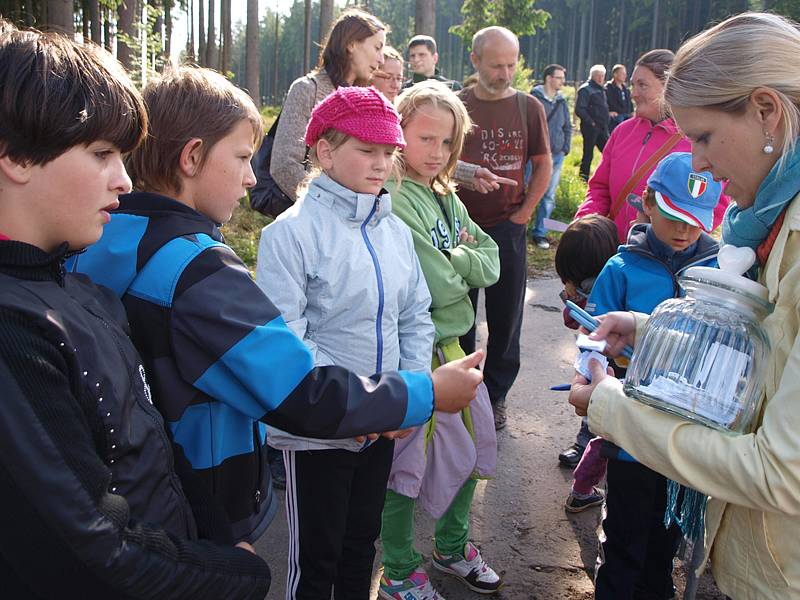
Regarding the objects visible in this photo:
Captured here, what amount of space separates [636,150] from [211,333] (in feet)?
9.58

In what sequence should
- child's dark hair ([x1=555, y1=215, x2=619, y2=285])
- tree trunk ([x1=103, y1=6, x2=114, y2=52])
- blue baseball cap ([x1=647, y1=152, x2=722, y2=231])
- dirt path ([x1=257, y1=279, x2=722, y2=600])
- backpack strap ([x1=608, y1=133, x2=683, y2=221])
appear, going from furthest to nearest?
tree trunk ([x1=103, y1=6, x2=114, y2=52]) < backpack strap ([x1=608, y1=133, x2=683, y2=221]) < child's dark hair ([x1=555, y1=215, x2=619, y2=285]) < dirt path ([x1=257, y1=279, x2=722, y2=600]) < blue baseball cap ([x1=647, y1=152, x2=722, y2=231])

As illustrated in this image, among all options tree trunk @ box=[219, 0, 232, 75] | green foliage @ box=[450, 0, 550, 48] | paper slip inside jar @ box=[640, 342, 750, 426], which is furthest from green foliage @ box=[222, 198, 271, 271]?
tree trunk @ box=[219, 0, 232, 75]

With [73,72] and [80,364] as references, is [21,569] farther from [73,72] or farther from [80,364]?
[73,72]

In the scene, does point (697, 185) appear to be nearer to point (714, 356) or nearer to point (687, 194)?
point (687, 194)

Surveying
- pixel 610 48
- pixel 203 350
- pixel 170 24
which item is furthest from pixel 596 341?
pixel 610 48

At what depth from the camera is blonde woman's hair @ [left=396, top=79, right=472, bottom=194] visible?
9.78 feet

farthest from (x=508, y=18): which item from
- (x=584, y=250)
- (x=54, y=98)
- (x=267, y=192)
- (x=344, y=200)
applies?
(x=54, y=98)

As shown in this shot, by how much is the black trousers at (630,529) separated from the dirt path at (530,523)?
1.12ft

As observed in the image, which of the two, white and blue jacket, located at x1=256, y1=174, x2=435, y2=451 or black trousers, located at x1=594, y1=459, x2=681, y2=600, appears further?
black trousers, located at x1=594, y1=459, x2=681, y2=600

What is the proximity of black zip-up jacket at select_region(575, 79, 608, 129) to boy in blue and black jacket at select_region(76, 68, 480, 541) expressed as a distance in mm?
13417

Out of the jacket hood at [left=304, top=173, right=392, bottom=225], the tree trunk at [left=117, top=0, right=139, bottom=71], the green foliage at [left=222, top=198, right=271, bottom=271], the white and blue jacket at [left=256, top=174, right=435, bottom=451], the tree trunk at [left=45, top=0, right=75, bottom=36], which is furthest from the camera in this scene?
the tree trunk at [left=117, top=0, right=139, bottom=71]

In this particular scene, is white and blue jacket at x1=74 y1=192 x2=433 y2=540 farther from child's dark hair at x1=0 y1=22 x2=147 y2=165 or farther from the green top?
the green top

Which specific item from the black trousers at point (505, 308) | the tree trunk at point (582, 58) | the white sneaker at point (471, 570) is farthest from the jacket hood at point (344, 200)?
the tree trunk at point (582, 58)

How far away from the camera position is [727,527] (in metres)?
1.65
